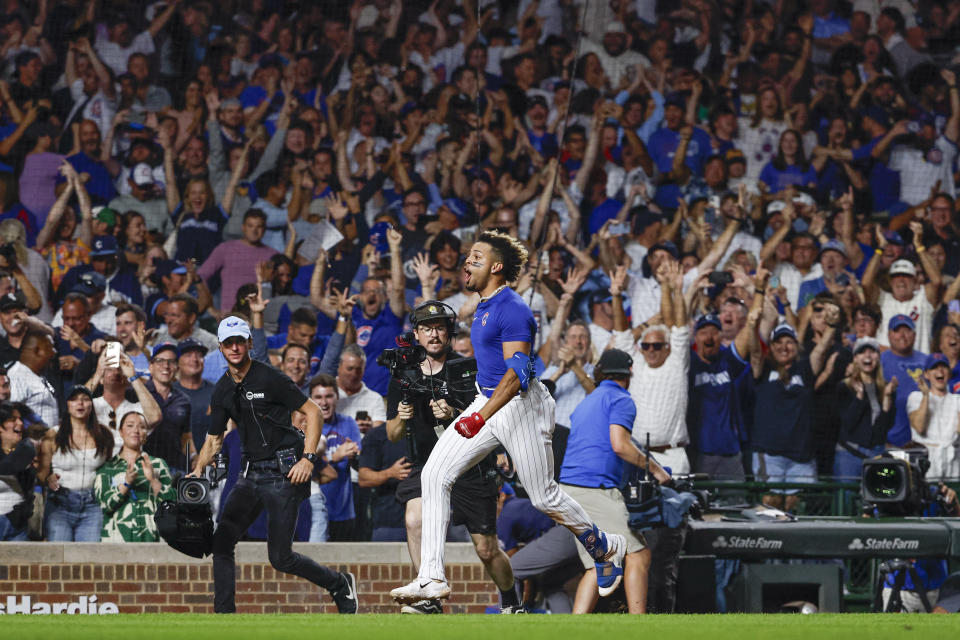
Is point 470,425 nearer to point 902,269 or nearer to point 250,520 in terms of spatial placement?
point 250,520

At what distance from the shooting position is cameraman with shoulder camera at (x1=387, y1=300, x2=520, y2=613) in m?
7.53

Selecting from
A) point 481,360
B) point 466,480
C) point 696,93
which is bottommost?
point 466,480

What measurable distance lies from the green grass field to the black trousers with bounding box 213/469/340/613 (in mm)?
1067

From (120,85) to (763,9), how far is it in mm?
7070

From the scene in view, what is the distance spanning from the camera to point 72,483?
955 centimetres

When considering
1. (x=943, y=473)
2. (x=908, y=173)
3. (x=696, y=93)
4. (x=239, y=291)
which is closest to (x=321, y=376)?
(x=239, y=291)

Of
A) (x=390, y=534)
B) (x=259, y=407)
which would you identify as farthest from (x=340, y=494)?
(x=259, y=407)

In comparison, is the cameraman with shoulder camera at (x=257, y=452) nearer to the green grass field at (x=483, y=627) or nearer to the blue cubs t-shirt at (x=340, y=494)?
the green grass field at (x=483, y=627)

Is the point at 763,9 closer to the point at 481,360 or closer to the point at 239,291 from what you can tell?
the point at 239,291

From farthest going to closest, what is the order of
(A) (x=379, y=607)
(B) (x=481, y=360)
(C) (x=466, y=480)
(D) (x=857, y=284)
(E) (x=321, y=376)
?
(D) (x=857, y=284) → (E) (x=321, y=376) → (A) (x=379, y=607) → (C) (x=466, y=480) → (B) (x=481, y=360)

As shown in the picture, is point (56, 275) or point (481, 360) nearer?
point (481, 360)

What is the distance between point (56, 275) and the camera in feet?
38.5

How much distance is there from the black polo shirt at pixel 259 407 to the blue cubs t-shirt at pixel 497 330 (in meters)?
1.25

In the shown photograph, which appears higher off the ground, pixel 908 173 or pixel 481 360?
pixel 908 173
